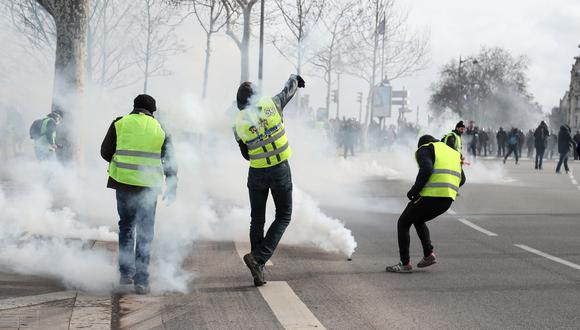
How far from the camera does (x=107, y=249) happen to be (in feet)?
28.3

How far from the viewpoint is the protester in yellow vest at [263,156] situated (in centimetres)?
698

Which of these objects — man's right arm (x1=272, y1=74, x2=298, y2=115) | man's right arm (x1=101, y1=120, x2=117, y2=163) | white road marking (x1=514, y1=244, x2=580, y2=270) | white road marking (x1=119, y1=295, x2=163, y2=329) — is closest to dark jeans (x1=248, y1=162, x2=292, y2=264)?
man's right arm (x1=272, y1=74, x2=298, y2=115)

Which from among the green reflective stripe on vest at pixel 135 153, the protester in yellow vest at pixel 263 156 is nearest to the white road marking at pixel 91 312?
the green reflective stripe on vest at pixel 135 153

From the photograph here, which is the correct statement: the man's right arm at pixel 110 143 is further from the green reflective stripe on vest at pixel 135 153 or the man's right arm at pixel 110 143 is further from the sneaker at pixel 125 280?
the sneaker at pixel 125 280

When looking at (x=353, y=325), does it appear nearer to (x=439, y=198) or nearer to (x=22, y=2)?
(x=439, y=198)

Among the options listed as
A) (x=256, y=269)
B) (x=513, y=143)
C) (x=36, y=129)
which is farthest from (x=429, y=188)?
(x=513, y=143)

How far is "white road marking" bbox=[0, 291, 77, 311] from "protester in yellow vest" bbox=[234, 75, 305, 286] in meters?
1.46

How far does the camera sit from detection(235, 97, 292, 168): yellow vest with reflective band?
22.9ft

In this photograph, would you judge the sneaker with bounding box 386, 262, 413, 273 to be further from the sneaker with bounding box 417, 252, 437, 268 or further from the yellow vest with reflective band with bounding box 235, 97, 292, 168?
the yellow vest with reflective band with bounding box 235, 97, 292, 168

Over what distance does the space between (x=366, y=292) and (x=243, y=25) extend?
2458cm

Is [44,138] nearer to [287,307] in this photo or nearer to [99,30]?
[287,307]

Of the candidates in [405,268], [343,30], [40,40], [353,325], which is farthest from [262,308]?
[40,40]

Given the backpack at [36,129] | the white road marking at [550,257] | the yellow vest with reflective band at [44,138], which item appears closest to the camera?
the white road marking at [550,257]

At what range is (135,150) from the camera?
22.1ft
